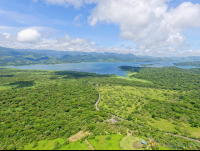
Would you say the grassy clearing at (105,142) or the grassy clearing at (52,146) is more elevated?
the grassy clearing at (105,142)

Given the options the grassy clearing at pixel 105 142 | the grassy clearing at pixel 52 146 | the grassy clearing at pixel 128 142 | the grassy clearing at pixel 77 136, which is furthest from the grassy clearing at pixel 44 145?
the grassy clearing at pixel 128 142

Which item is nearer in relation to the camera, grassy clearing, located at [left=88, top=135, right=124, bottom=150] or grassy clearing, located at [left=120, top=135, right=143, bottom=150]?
grassy clearing, located at [left=120, top=135, right=143, bottom=150]

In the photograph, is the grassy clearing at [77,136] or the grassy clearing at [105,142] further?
the grassy clearing at [77,136]

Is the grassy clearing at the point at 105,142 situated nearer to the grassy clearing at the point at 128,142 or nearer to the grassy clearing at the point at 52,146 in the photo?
the grassy clearing at the point at 128,142

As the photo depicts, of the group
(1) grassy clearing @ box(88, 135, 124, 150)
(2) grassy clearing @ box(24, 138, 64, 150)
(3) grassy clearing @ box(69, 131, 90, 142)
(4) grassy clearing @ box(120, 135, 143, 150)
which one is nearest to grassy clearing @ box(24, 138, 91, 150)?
(2) grassy clearing @ box(24, 138, 64, 150)

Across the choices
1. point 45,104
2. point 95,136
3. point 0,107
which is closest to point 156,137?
point 95,136

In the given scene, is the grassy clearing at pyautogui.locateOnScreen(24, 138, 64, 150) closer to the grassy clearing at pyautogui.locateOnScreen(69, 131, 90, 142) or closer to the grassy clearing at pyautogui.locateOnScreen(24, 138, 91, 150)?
the grassy clearing at pyautogui.locateOnScreen(24, 138, 91, 150)

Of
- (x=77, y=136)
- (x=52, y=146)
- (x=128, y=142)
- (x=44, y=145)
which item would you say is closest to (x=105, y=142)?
Answer: (x=128, y=142)

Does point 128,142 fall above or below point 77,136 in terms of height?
above

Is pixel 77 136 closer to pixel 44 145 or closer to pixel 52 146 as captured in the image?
pixel 52 146
